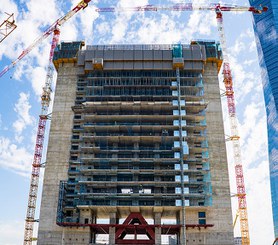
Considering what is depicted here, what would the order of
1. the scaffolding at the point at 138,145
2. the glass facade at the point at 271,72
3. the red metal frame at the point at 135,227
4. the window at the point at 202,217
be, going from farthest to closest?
the glass facade at the point at 271,72, the scaffolding at the point at 138,145, the window at the point at 202,217, the red metal frame at the point at 135,227

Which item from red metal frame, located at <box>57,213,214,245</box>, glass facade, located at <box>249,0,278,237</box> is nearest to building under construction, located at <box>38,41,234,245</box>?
red metal frame, located at <box>57,213,214,245</box>

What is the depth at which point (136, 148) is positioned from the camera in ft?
316

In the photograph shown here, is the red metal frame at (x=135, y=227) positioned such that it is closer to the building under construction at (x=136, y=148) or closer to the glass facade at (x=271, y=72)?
the building under construction at (x=136, y=148)

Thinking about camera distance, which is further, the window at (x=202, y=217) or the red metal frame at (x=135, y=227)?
the window at (x=202, y=217)

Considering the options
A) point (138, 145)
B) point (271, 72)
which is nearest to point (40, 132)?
point (138, 145)

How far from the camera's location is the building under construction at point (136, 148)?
88625 mm

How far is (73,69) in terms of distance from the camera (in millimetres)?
110188

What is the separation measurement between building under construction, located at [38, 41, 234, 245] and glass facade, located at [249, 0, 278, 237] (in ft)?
178

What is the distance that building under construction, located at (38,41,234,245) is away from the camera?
88.6m

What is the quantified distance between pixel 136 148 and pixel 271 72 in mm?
87382

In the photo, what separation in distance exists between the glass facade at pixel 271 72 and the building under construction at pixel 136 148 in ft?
178

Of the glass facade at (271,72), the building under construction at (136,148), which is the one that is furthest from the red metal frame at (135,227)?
the glass facade at (271,72)

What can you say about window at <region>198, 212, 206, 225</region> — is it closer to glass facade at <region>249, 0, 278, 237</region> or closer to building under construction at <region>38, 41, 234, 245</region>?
building under construction at <region>38, 41, 234, 245</region>

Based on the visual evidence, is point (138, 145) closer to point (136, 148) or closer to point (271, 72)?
point (136, 148)
